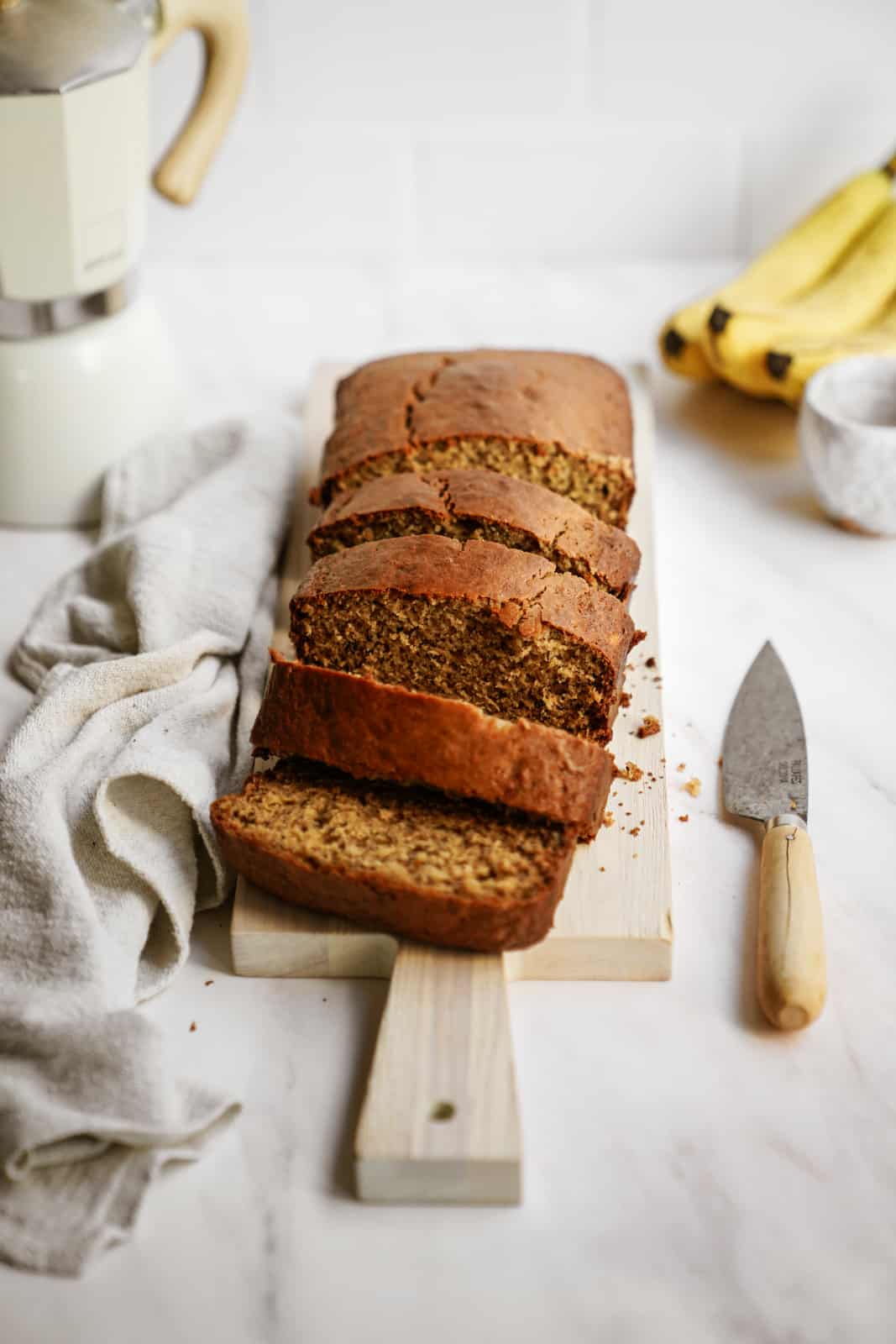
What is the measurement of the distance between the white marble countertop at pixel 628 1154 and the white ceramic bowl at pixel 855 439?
1.06 ft

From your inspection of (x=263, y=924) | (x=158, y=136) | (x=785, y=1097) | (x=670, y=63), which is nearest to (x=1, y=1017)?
(x=263, y=924)

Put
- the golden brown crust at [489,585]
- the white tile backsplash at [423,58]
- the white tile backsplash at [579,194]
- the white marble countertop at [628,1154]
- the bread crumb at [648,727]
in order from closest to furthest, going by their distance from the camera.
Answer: the white marble countertop at [628,1154]
the golden brown crust at [489,585]
the bread crumb at [648,727]
the white tile backsplash at [423,58]
the white tile backsplash at [579,194]

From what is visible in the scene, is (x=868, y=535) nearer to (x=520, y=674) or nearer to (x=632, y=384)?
(x=632, y=384)

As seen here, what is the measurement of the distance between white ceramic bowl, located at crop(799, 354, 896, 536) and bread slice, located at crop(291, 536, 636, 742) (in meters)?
0.66

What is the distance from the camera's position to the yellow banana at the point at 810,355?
253cm

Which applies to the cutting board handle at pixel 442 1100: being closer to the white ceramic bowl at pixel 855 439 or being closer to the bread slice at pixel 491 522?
the bread slice at pixel 491 522

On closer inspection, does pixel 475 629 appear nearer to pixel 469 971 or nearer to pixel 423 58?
pixel 469 971

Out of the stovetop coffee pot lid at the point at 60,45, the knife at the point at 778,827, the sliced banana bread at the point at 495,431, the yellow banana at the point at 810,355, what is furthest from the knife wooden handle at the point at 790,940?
the stovetop coffee pot lid at the point at 60,45

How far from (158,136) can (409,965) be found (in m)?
2.32

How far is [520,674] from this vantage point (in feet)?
5.95

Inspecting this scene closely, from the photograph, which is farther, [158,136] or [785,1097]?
[158,136]

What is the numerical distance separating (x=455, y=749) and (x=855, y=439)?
3.43 feet

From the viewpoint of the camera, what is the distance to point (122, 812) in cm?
175

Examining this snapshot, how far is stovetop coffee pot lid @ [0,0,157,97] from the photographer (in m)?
1.93
